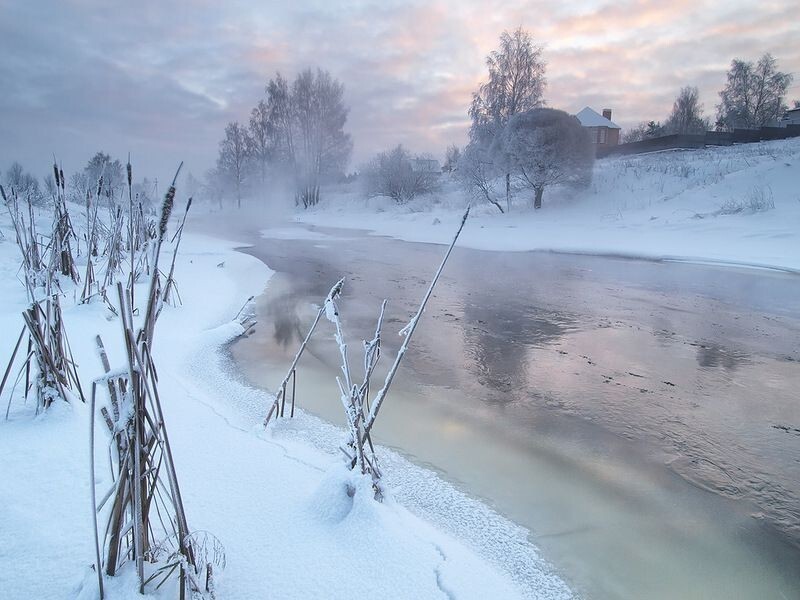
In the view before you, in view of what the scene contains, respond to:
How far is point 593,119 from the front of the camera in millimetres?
44594

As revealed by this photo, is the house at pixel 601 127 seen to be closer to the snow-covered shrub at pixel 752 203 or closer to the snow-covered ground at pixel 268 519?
the snow-covered shrub at pixel 752 203

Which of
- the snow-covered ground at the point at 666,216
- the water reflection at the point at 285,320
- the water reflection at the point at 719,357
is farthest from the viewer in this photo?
the snow-covered ground at the point at 666,216

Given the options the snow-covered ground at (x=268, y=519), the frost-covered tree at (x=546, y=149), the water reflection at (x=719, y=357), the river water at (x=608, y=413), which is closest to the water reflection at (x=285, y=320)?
the river water at (x=608, y=413)

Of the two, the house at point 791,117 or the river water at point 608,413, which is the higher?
the house at point 791,117

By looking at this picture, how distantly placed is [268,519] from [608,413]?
10.7 ft

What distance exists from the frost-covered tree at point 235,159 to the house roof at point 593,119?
3202 cm

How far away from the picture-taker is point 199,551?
1630mm

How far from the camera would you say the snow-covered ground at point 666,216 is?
1391 cm

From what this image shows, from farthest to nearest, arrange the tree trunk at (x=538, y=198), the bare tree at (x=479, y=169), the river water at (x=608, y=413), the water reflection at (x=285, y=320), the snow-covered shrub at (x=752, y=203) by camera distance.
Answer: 1. the bare tree at (x=479, y=169)
2. the tree trunk at (x=538, y=198)
3. the snow-covered shrub at (x=752, y=203)
4. the water reflection at (x=285, y=320)
5. the river water at (x=608, y=413)

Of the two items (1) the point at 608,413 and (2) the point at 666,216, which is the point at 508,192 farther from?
(1) the point at 608,413

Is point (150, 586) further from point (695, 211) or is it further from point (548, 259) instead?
point (695, 211)

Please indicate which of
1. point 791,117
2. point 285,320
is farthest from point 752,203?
point 791,117

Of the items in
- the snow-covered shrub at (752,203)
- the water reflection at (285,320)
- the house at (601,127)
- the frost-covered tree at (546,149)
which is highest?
the house at (601,127)

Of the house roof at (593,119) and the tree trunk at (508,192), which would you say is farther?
the house roof at (593,119)
